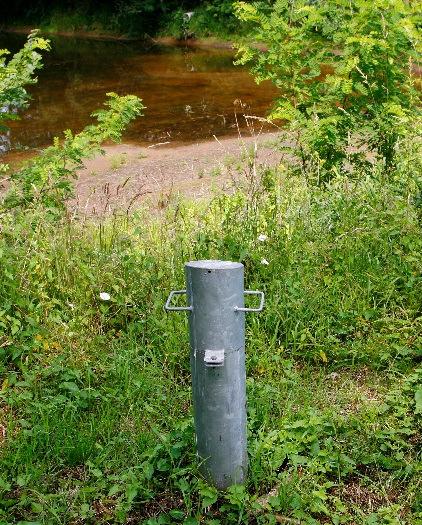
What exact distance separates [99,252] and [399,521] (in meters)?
2.37

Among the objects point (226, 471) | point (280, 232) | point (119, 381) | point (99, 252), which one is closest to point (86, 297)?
point (99, 252)

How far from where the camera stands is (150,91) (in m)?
17.4

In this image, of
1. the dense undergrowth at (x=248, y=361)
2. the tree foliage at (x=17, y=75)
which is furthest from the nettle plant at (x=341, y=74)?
the tree foliage at (x=17, y=75)

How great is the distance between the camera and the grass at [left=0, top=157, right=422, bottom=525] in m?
2.67

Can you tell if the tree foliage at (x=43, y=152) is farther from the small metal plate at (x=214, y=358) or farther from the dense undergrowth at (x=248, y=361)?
the small metal plate at (x=214, y=358)

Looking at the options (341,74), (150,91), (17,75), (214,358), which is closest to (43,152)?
(17,75)

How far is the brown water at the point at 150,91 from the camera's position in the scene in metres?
13.0

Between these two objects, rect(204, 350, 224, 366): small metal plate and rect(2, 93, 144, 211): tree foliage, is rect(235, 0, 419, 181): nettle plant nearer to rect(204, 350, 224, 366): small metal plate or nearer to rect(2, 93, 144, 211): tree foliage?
rect(2, 93, 144, 211): tree foliage

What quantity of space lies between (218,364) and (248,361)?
108cm

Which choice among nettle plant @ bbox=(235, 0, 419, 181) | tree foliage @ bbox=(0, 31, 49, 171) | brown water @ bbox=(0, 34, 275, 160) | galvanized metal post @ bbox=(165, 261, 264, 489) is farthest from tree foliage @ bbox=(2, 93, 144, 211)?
galvanized metal post @ bbox=(165, 261, 264, 489)

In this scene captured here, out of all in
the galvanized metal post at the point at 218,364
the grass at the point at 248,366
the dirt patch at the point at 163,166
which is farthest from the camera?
the dirt patch at the point at 163,166

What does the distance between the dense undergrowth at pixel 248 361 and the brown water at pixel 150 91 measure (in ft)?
13.0

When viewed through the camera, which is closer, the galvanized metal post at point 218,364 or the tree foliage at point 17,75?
the galvanized metal post at point 218,364

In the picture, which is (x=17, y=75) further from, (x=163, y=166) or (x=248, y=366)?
(x=163, y=166)
